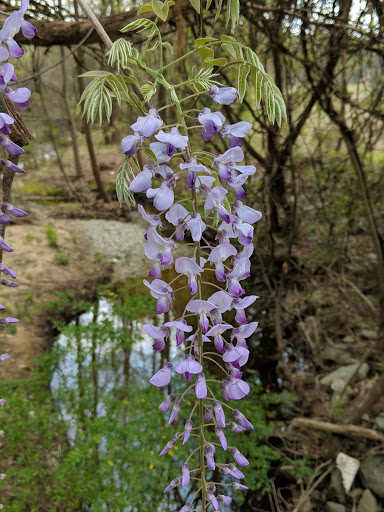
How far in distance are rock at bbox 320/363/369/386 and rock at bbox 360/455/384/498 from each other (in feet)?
3.62

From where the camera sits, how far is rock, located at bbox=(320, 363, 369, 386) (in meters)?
4.62

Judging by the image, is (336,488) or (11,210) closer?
(11,210)

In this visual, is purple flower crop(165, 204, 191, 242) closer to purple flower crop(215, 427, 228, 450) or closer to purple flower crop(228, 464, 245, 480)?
purple flower crop(215, 427, 228, 450)

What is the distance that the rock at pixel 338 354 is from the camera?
501 centimetres

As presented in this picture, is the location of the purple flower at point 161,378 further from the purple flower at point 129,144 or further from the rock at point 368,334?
the rock at point 368,334

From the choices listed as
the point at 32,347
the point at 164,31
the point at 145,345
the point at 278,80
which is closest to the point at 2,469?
the point at 32,347

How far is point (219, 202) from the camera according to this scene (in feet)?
2.97

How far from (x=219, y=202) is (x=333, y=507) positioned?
346 centimetres

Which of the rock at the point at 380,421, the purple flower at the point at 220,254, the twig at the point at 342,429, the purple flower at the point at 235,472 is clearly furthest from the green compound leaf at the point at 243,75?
the rock at the point at 380,421

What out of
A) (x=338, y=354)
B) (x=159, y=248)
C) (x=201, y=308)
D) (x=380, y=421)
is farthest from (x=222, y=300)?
(x=338, y=354)

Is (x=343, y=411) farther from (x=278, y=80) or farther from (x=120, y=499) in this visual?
(x=278, y=80)

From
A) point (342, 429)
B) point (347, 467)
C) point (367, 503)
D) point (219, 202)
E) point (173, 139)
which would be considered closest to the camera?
point (173, 139)

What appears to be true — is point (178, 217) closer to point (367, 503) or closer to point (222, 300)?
point (222, 300)

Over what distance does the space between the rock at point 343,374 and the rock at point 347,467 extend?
1074mm
